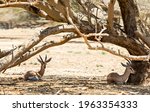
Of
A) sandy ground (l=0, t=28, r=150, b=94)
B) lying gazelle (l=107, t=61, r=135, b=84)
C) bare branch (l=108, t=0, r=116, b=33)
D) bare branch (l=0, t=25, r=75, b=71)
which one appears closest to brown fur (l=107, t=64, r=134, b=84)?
lying gazelle (l=107, t=61, r=135, b=84)

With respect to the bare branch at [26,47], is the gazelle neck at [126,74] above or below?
below

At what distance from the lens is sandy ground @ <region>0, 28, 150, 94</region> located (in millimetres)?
12805

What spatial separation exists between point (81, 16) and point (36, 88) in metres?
2.29

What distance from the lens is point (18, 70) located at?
1972cm

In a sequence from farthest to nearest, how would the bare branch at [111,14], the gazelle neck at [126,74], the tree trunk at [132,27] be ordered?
the gazelle neck at [126,74] < the tree trunk at [132,27] < the bare branch at [111,14]

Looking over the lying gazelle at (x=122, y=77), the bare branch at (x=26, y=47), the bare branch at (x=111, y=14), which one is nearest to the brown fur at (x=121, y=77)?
the lying gazelle at (x=122, y=77)

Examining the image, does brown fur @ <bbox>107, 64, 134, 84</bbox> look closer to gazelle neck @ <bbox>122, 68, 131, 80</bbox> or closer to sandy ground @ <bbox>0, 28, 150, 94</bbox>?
gazelle neck @ <bbox>122, 68, 131, 80</bbox>

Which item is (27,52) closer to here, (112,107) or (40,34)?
(40,34)

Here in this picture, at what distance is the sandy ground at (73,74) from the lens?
12805mm

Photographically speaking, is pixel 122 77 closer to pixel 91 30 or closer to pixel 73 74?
pixel 91 30

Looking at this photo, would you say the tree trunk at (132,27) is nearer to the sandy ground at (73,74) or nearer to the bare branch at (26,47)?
the sandy ground at (73,74)

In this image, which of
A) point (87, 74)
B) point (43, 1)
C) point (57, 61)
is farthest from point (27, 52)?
point (57, 61)

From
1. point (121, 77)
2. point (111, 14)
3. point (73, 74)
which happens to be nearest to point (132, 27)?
point (111, 14)

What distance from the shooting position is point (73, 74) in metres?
18.5
